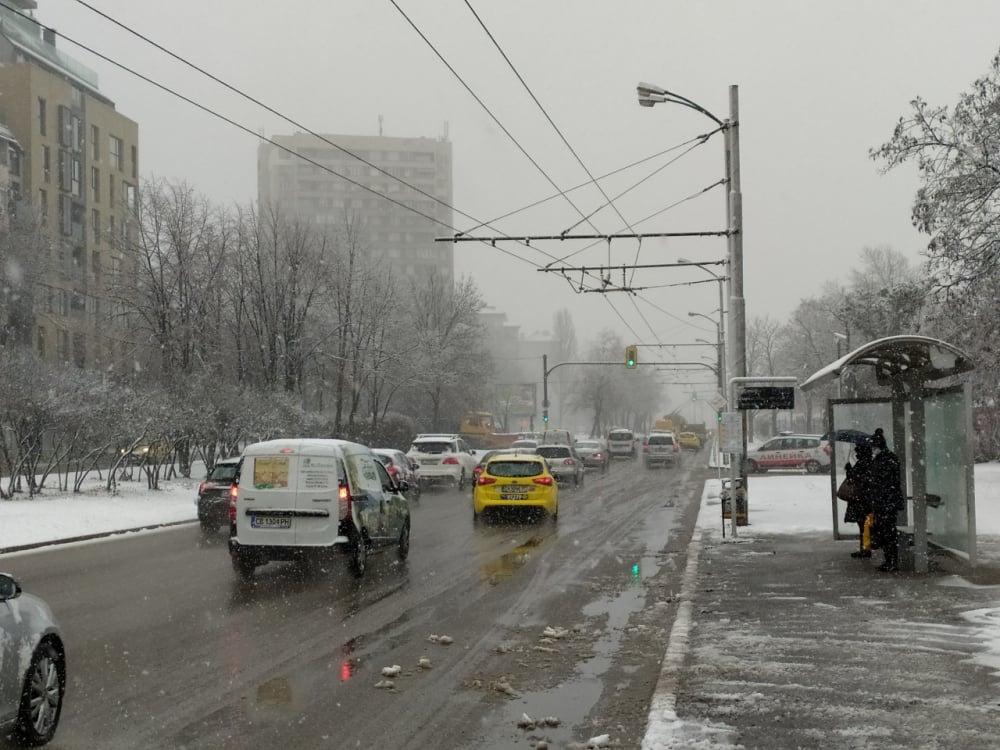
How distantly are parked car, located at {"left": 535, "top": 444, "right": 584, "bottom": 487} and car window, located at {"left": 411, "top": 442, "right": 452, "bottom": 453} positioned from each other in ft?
10.9

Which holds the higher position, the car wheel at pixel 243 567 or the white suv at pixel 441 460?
the white suv at pixel 441 460

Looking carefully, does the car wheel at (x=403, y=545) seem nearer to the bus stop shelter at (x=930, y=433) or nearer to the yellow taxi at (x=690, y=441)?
the bus stop shelter at (x=930, y=433)

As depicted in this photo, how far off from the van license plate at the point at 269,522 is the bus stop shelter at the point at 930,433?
22.5ft

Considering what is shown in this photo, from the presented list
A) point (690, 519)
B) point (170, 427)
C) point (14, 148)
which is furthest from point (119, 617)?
point (14, 148)

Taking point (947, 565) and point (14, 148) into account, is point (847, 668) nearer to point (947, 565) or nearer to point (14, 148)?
point (947, 565)

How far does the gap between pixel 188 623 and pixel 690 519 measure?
14.3 meters

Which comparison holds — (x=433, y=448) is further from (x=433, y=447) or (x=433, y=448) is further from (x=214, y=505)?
(x=214, y=505)

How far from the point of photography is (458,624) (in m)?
9.67

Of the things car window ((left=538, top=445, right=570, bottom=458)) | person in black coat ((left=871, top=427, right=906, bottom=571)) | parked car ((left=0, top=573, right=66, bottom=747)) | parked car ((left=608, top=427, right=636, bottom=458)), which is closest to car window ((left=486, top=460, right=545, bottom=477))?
person in black coat ((left=871, top=427, right=906, bottom=571))

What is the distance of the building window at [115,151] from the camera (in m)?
71.2

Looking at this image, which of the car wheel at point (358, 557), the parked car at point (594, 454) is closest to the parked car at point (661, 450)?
the parked car at point (594, 454)

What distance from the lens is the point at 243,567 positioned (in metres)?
13.1

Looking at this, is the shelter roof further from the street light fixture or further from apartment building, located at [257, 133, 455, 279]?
apartment building, located at [257, 133, 455, 279]

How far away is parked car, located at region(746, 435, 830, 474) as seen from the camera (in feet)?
145
